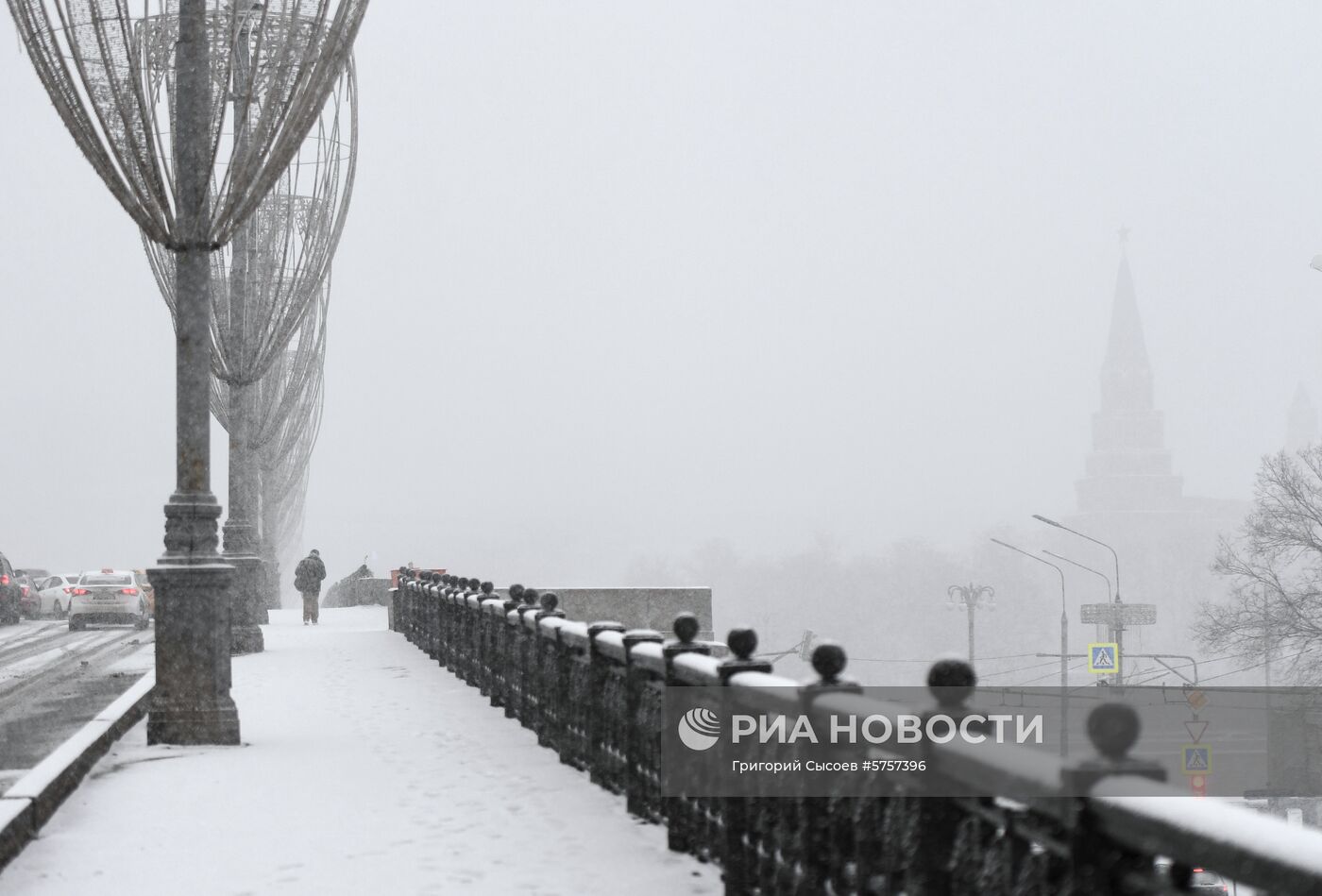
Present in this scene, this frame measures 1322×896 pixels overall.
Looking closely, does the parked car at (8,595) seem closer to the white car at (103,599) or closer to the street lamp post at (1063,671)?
the white car at (103,599)

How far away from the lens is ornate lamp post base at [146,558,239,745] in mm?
10227

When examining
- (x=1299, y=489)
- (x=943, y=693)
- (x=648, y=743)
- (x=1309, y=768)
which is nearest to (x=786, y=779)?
(x=943, y=693)

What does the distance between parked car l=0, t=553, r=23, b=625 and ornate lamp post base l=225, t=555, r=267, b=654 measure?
46.0 ft

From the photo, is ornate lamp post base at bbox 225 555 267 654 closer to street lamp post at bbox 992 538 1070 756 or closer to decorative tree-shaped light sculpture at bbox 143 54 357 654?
decorative tree-shaped light sculpture at bbox 143 54 357 654

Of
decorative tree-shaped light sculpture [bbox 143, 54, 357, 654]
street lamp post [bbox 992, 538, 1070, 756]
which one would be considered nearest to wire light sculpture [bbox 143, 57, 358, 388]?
decorative tree-shaped light sculpture [bbox 143, 54, 357, 654]

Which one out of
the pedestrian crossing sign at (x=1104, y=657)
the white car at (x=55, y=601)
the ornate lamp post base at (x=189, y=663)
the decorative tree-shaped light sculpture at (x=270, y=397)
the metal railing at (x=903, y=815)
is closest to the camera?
the metal railing at (x=903, y=815)

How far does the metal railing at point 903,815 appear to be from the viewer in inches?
101

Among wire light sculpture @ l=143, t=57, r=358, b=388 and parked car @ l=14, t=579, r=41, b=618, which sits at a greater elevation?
wire light sculpture @ l=143, t=57, r=358, b=388

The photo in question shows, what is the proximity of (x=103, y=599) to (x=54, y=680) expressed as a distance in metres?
14.3

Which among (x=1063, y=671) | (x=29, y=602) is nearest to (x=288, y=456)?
(x=29, y=602)

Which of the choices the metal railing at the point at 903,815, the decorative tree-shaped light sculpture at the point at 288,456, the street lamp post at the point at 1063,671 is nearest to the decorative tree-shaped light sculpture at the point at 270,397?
the decorative tree-shaped light sculpture at the point at 288,456

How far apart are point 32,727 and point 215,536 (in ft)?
9.66

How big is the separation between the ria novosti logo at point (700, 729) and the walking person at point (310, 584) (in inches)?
968

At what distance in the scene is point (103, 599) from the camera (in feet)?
103
